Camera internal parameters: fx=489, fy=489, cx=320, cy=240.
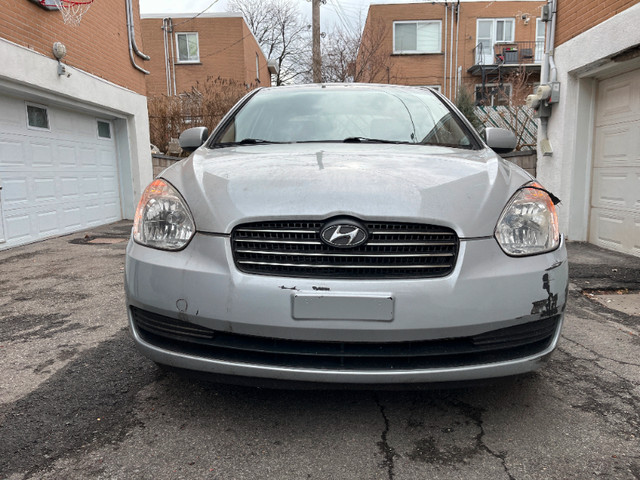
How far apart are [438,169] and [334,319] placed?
84cm

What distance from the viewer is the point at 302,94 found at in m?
3.37

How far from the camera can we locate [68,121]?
8430mm

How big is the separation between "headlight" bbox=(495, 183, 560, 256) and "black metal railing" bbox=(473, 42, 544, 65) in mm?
22406

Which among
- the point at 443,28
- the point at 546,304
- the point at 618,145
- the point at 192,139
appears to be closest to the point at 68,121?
the point at 192,139

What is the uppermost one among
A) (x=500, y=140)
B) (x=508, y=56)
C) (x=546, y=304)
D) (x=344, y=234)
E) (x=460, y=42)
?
(x=460, y=42)

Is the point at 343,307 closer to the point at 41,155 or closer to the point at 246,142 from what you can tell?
the point at 246,142

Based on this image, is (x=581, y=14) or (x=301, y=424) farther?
(x=581, y=14)

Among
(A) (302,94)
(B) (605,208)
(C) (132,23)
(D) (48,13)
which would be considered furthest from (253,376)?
(C) (132,23)

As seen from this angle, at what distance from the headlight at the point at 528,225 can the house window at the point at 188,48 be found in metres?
20.6

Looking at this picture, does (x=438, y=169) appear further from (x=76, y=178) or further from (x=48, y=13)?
(x=76, y=178)

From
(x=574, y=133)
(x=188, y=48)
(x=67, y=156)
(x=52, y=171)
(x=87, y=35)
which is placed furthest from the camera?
(x=188, y=48)

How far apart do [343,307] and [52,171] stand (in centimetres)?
771

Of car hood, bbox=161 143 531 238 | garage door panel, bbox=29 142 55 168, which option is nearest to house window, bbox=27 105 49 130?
garage door panel, bbox=29 142 55 168

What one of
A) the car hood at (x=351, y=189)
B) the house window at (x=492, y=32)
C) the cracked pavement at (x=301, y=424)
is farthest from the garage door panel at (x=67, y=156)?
the house window at (x=492, y=32)
